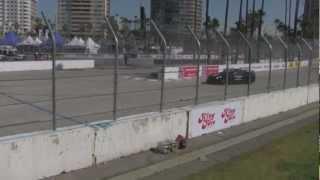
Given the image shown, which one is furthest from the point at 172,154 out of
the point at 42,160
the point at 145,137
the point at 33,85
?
the point at 33,85

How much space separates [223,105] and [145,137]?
138 inches

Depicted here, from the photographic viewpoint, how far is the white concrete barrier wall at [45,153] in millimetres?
7803

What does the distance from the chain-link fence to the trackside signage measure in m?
0.36

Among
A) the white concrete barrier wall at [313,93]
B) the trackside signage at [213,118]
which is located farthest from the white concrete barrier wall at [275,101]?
the trackside signage at [213,118]

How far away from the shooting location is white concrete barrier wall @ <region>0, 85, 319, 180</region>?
26.0 ft

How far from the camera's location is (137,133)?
10422mm

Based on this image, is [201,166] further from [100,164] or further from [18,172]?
[18,172]

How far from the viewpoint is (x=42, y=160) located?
832 cm

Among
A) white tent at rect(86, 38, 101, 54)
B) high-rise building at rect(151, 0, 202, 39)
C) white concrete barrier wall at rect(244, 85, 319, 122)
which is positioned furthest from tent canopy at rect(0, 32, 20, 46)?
white concrete barrier wall at rect(244, 85, 319, 122)

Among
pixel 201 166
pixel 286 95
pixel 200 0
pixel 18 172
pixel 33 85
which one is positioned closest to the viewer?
pixel 18 172

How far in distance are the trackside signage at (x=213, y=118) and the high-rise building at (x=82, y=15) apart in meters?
2.66

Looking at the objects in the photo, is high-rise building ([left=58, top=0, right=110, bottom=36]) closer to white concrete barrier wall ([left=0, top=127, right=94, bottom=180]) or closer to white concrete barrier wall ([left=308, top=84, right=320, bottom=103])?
white concrete barrier wall ([left=0, top=127, right=94, bottom=180])

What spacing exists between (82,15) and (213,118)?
4015mm

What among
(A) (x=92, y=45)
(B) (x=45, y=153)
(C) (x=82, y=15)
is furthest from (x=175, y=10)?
(B) (x=45, y=153)
